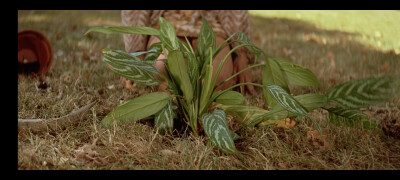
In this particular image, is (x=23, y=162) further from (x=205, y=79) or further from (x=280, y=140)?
(x=280, y=140)

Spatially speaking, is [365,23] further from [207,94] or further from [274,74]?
[207,94]

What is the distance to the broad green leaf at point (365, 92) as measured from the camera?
115cm

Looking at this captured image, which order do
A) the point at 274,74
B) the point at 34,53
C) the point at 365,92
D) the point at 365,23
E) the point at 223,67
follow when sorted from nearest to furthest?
the point at 365,92, the point at 274,74, the point at 223,67, the point at 34,53, the point at 365,23

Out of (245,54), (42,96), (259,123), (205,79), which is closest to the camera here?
(205,79)

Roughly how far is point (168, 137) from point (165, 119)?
0.10 meters

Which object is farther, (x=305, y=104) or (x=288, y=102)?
(x=305, y=104)

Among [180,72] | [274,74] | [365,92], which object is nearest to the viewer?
[365,92]

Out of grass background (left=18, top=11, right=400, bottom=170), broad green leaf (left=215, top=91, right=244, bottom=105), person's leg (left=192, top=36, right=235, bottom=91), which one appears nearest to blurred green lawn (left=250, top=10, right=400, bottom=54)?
grass background (left=18, top=11, right=400, bottom=170)

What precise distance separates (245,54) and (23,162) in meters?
1.44

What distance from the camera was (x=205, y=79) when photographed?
4.54ft

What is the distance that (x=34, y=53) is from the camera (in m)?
2.29

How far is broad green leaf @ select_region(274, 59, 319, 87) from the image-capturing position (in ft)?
4.74

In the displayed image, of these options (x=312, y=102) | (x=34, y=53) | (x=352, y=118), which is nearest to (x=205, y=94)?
(x=312, y=102)
